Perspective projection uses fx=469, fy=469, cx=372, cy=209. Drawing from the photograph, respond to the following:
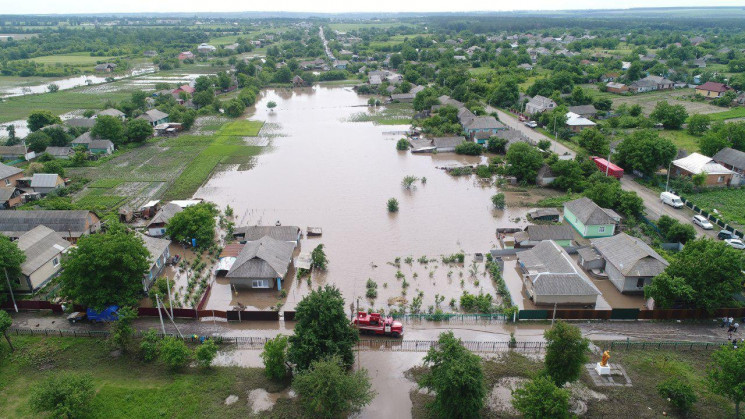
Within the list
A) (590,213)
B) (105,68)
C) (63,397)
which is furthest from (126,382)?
(105,68)

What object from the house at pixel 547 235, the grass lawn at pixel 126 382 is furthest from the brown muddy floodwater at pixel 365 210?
the grass lawn at pixel 126 382

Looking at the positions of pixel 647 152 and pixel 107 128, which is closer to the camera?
pixel 647 152

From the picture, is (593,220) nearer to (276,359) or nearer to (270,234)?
(270,234)

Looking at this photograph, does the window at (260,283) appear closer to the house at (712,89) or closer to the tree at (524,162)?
the tree at (524,162)

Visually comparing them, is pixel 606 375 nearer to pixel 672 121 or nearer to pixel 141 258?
pixel 141 258

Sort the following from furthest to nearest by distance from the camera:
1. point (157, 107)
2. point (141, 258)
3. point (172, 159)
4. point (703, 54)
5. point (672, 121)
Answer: point (703, 54), point (157, 107), point (672, 121), point (172, 159), point (141, 258)

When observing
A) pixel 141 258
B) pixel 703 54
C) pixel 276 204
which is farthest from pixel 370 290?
pixel 703 54

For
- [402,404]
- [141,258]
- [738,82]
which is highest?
[738,82]
